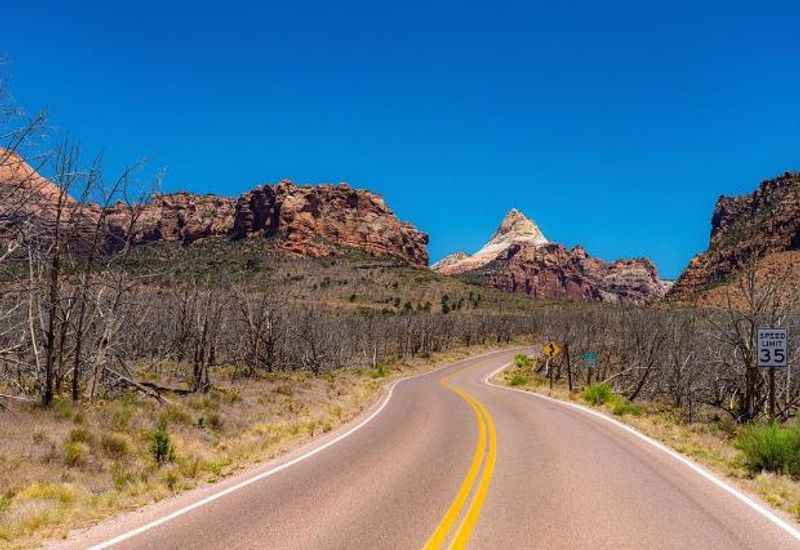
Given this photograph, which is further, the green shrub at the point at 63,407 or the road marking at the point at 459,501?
the green shrub at the point at 63,407

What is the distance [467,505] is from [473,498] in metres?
0.42

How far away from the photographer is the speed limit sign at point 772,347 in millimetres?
14062

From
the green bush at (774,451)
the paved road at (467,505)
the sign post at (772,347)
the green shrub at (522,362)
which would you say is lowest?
the green shrub at (522,362)

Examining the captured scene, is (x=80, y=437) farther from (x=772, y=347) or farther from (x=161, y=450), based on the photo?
(x=772, y=347)

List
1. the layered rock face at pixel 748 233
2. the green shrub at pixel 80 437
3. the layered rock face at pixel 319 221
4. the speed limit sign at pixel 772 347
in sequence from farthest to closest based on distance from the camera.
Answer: the layered rock face at pixel 319 221 < the layered rock face at pixel 748 233 < the speed limit sign at pixel 772 347 < the green shrub at pixel 80 437

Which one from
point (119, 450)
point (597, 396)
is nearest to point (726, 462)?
point (119, 450)

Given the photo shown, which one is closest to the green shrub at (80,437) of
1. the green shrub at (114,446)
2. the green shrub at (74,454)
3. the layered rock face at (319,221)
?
the green shrub at (114,446)

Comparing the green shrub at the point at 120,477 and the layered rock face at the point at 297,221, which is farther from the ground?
the layered rock face at the point at 297,221

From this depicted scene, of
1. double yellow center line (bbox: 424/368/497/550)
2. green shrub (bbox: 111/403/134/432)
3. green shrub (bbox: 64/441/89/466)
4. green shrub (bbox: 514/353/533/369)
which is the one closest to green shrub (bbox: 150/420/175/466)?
green shrub (bbox: 64/441/89/466)

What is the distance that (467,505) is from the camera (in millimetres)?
8055

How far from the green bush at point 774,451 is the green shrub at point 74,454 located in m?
12.0

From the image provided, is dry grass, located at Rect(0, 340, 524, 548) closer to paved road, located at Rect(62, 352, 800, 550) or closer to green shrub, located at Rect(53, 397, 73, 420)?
green shrub, located at Rect(53, 397, 73, 420)

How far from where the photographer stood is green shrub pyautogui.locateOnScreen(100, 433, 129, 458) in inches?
486

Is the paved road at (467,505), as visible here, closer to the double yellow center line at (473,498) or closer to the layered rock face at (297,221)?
the double yellow center line at (473,498)
